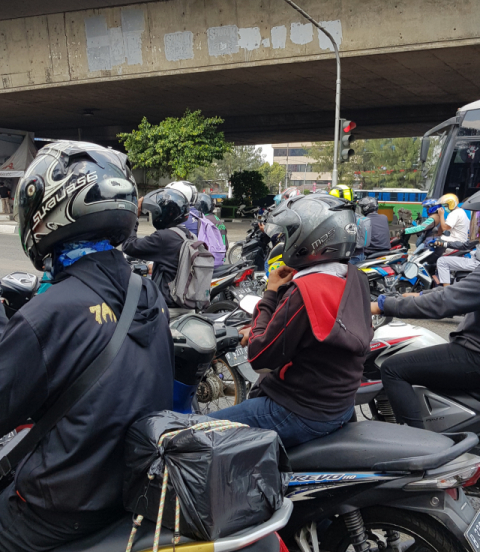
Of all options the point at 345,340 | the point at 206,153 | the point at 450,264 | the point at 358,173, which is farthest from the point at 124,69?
the point at 358,173

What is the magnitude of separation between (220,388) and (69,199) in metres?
2.77

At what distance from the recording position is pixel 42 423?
159cm

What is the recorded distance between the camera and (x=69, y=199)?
1792mm

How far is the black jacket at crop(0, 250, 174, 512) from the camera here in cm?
153

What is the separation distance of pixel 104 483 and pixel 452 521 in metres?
1.33

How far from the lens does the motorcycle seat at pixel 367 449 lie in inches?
86.2

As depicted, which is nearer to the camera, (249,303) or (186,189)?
(249,303)

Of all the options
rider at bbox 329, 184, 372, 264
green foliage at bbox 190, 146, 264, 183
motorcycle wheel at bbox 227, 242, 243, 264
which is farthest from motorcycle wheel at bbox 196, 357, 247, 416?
green foliage at bbox 190, 146, 264, 183

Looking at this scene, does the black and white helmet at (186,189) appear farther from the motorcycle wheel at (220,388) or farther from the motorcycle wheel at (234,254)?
the motorcycle wheel at (234,254)

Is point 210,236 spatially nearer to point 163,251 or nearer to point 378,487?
point 163,251

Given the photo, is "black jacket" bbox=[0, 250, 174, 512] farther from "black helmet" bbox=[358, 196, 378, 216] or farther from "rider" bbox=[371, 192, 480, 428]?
"black helmet" bbox=[358, 196, 378, 216]

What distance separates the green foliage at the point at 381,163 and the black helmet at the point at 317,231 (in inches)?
2019

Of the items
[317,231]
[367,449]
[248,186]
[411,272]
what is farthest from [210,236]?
[248,186]

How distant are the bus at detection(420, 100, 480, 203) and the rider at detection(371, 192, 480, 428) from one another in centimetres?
968
